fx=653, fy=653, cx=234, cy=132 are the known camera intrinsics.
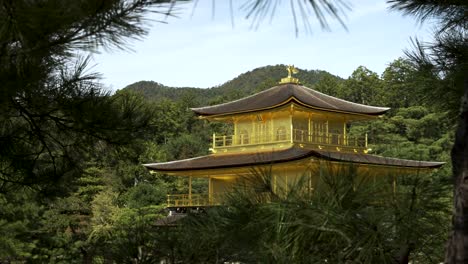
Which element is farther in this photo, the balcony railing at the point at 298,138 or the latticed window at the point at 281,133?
the latticed window at the point at 281,133

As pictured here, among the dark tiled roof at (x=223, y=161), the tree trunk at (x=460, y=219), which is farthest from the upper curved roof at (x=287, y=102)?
the tree trunk at (x=460, y=219)

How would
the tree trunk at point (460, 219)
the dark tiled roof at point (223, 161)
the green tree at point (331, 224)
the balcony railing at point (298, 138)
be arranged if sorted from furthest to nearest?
the balcony railing at point (298, 138)
the dark tiled roof at point (223, 161)
the green tree at point (331, 224)
the tree trunk at point (460, 219)

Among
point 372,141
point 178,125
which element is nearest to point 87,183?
point 372,141

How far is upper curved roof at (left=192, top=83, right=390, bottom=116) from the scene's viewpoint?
1590 centimetres

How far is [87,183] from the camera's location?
24359 mm

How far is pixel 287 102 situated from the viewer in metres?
15.5

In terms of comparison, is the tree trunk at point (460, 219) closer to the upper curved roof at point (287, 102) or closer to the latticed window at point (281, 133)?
the upper curved roof at point (287, 102)

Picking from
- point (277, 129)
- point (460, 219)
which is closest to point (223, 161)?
point (277, 129)

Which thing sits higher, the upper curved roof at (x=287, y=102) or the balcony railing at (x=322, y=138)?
the upper curved roof at (x=287, y=102)

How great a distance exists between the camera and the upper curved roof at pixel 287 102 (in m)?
15.9

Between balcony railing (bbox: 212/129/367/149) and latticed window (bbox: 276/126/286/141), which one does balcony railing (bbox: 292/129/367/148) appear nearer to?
balcony railing (bbox: 212/129/367/149)

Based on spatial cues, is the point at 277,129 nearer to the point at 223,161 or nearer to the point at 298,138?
the point at 298,138

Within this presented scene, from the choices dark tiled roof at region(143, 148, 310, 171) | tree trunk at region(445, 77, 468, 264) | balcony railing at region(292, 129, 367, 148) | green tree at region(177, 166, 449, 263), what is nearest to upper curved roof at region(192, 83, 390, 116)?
balcony railing at region(292, 129, 367, 148)

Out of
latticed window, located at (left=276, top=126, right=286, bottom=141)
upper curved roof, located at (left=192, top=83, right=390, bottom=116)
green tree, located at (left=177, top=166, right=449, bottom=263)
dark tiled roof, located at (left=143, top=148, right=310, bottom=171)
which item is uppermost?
upper curved roof, located at (left=192, top=83, right=390, bottom=116)
